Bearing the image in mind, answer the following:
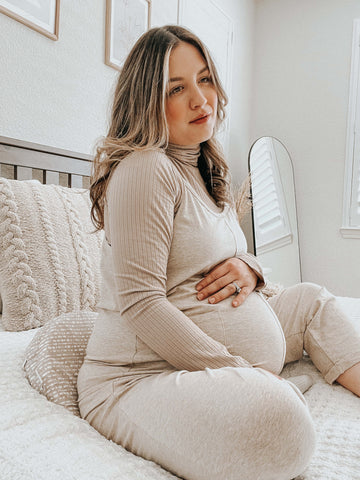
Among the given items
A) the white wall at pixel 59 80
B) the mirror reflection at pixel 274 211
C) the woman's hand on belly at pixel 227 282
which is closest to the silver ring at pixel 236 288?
the woman's hand on belly at pixel 227 282

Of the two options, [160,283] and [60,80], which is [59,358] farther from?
[60,80]

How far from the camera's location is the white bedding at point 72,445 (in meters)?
0.59

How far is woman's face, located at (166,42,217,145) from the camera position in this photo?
3.11ft

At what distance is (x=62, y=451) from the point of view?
629 mm

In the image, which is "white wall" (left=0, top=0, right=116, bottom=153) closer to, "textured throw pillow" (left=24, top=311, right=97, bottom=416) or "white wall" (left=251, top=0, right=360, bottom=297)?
"textured throw pillow" (left=24, top=311, right=97, bottom=416)

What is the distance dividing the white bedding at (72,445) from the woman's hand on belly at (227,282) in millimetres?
277

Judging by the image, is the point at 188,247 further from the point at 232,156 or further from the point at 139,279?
the point at 232,156

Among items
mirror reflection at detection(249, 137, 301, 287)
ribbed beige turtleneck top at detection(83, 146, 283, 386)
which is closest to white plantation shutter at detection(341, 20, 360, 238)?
mirror reflection at detection(249, 137, 301, 287)

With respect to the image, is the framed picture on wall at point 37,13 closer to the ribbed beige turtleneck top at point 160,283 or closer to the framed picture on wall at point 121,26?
the framed picture on wall at point 121,26

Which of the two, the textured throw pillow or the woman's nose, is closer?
the textured throw pillow

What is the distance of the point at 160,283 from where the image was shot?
2.63ft

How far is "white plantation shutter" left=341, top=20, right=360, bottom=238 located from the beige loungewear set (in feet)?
7.46

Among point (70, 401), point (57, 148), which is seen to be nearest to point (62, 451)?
point (70, 401)

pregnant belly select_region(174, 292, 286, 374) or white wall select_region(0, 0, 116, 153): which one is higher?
white wall select_region(0, 0, 116, 153)
